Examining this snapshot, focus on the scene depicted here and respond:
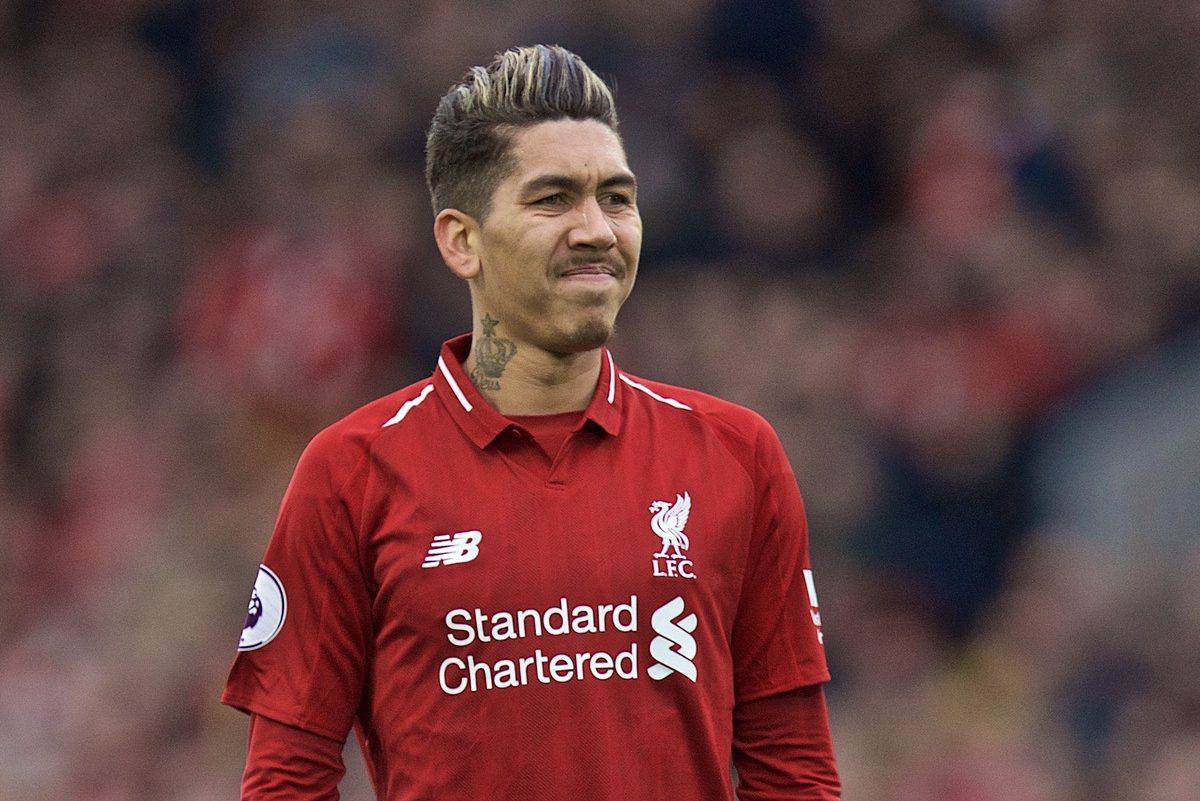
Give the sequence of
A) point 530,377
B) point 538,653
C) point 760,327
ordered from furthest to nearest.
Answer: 1. point 760,327
2. point 530,377
3. point 538,653

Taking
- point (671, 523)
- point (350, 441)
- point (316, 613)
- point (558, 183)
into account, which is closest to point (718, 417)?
point (671, 523)

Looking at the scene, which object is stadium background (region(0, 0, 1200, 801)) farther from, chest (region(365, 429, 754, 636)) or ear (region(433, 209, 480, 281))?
ear (region(433, 209, 480, 281))

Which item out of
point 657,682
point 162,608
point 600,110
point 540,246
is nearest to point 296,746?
point 657,682

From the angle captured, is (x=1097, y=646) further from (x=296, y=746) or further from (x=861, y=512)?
(x=296, y=746)

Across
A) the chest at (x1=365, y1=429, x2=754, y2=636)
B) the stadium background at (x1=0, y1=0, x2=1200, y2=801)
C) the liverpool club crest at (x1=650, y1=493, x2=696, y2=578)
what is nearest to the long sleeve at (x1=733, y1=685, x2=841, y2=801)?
the chest at (x1=365, y1=429, x2=754, y2=636)

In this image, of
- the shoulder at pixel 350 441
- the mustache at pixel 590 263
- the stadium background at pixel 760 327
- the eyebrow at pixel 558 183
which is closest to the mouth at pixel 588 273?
the mustache at pixel 590 263

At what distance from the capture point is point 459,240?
2818 mm

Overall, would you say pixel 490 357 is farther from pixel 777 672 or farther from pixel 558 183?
pixel 777 672

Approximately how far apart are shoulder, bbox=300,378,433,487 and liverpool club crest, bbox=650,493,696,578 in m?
0.42

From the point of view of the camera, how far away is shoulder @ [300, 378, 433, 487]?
2676mm

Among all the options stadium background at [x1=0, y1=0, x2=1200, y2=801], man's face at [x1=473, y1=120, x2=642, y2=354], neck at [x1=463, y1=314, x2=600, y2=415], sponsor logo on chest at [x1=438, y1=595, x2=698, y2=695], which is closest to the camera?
sponsor logo on chest at [x1=438, y1=595, x2=698, y2=695]

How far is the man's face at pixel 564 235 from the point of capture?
2674 mm

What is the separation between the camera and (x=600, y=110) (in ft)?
9.12

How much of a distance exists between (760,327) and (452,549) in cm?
411
